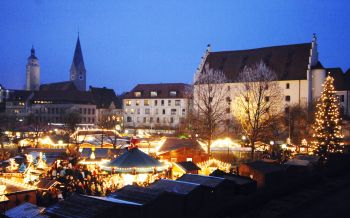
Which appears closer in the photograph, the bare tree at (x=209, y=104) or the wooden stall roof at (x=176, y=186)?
the wooden stall roof at (x=176, y=186)

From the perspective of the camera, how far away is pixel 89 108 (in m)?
90.1

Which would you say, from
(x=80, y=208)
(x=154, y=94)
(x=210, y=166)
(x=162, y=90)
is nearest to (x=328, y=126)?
(x=210, y=166)

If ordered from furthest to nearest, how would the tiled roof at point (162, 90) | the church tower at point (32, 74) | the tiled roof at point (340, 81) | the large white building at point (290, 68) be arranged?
the church tower at point (32, 74) → the tiled roof at point (162, 90) → the tiled roof at point (340, 81) → the large white building at point (290, 68)

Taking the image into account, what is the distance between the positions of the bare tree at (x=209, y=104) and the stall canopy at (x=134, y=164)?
18376 millimetres

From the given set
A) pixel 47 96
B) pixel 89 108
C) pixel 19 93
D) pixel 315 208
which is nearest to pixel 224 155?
pixel 315 208

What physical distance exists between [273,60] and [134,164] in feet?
143

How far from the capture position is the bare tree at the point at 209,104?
40969 mm

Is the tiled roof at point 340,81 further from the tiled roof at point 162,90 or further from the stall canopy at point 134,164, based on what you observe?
the stall canopy at point 134,164

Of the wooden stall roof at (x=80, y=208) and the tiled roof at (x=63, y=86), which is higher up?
the tiled roof at (x=63, y=86)

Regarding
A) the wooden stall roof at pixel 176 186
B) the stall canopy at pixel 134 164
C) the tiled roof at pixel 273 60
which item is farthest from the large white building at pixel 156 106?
the wooden stall roof at pixel 176 186

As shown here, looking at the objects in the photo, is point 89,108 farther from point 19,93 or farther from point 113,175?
point 113,175

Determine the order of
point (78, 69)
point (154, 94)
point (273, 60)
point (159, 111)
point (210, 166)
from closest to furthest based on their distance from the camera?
point (210, 166), point (273, 60), point (159, 111), point (154, 94), point (78, 69)

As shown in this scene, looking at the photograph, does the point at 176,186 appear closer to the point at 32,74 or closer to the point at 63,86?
the point at 63,86

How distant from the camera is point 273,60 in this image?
2328 inches
